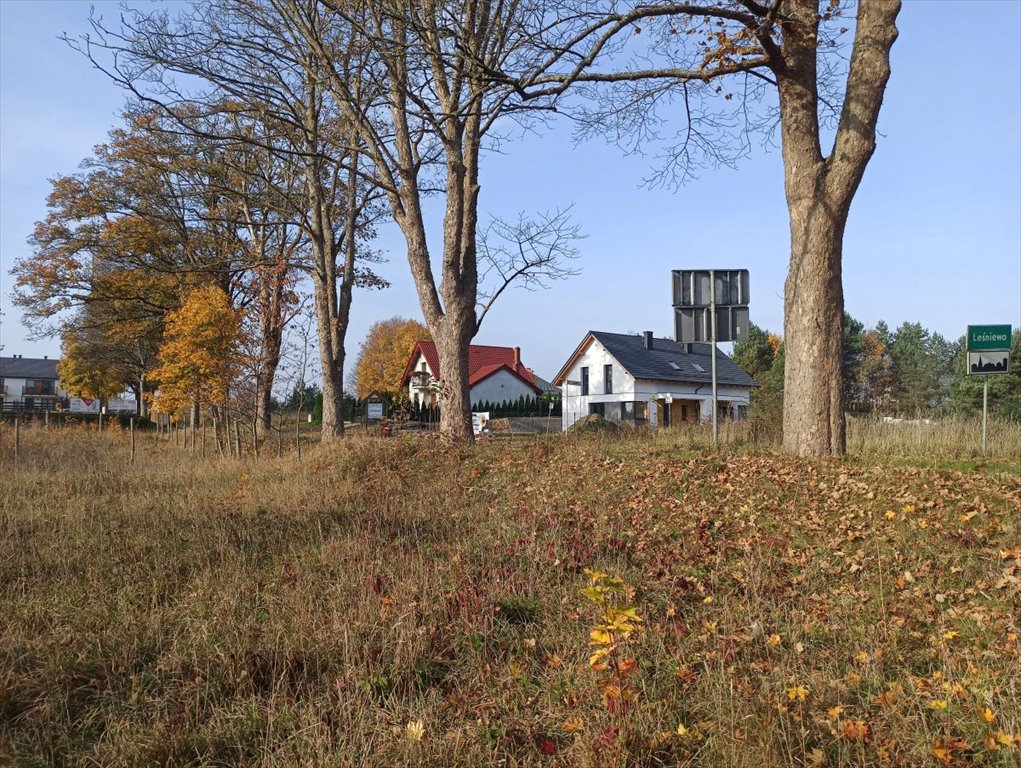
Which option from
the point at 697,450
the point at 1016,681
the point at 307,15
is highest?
the point at 307,15

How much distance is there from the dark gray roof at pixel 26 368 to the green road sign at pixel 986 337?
11219 cm

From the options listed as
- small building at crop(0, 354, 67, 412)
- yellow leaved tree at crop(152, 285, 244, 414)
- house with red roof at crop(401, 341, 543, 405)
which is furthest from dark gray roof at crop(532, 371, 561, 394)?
small building at crop(0, 354, 67, 412)

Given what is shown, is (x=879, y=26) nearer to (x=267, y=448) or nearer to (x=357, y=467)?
(x=357, y=467)

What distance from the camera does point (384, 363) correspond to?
241 ft

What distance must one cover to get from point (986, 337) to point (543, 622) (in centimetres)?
1224

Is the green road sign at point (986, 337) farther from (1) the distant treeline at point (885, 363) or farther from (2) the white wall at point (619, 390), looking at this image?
(1) the distant treeline at point (885, 363)

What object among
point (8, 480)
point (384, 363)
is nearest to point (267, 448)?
point (8, 480)

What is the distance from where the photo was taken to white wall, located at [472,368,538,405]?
61.4 m

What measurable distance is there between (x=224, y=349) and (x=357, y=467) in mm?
9626

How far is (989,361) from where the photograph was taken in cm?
1390

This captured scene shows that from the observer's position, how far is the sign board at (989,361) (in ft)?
45.2

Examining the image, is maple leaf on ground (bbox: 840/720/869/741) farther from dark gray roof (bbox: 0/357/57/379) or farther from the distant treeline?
dark gray roof (bbox: 0/357/57/379)

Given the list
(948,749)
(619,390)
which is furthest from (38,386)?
(948,749)

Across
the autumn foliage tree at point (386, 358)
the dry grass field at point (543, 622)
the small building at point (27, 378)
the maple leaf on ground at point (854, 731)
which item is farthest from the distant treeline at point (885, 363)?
the small building at point (27, 378)
